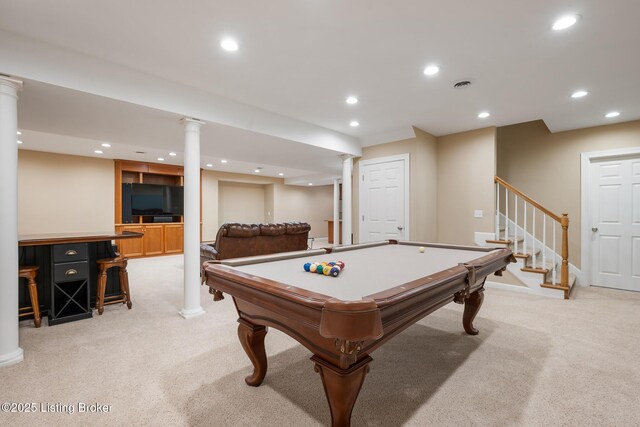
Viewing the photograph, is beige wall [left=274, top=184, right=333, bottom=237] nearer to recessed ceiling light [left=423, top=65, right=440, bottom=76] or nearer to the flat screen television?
the flat screen television

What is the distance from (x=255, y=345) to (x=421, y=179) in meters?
3.66

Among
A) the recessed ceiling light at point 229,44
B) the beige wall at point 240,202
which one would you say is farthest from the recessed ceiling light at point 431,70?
the beige wall at point 240,202

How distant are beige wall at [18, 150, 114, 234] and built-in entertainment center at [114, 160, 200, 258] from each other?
0.78 ft

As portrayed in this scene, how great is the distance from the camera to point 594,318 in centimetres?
308

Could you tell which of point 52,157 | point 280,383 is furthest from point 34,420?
point 52,157

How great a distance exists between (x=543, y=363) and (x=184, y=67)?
3805mm

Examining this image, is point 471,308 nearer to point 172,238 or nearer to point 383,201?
point 383,201

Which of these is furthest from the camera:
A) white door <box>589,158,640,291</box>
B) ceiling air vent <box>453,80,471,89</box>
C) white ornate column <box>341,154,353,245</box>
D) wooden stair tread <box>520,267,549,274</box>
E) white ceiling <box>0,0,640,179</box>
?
white ornate column <box>341,154,353,245</box>

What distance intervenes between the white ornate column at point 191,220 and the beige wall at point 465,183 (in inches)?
149

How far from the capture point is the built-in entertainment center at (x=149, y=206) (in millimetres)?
7039

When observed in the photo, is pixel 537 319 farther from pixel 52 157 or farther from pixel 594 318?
pixel 52 157

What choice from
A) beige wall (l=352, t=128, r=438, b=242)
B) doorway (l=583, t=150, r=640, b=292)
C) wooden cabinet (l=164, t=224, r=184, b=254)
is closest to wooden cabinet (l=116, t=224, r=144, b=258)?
wooden cabinet (l=164, t=224, r=184, b=254)

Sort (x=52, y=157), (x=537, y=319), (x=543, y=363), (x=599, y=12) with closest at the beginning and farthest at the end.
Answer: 1. (x=599, y=12)
2. (x=543, y=363)
3. (x=537, y=319)
4. (x=52, y=157)

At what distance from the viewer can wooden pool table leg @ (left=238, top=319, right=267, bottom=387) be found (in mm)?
1805
